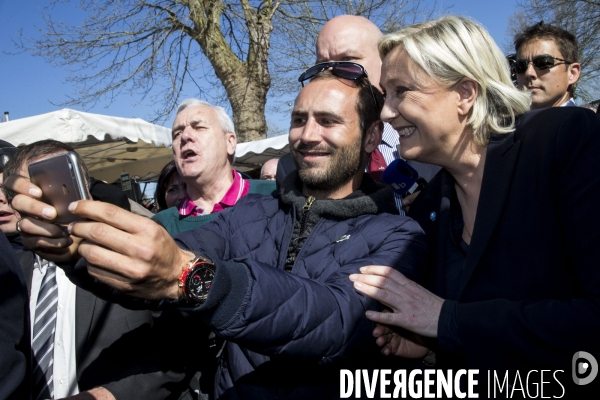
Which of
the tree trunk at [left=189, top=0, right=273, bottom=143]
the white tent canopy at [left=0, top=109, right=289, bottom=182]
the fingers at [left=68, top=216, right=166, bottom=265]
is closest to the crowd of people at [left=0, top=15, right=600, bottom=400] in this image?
the fingers at [left=68, top=216, right=166, bottom=265]

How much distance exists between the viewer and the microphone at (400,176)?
261cm

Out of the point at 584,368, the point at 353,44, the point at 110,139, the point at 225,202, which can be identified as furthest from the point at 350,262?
the point at 110,139

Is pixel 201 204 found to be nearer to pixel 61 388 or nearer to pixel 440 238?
pixel 61 388

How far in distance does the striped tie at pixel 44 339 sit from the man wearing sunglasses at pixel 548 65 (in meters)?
3.65

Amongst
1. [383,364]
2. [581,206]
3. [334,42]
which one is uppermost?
[334,42]

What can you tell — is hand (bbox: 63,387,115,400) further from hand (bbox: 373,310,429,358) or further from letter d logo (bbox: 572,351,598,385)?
letter d logo (bbox: 572,351,598,385)

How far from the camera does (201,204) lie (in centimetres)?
358

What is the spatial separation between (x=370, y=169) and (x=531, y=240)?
1.36 meters

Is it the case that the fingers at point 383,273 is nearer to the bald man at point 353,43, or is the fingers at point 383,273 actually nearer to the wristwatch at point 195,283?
the wristwatch at point 195,283

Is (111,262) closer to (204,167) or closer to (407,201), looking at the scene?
(407,201)

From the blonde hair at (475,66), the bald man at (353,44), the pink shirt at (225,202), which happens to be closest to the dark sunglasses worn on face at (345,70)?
the blonde hair at (475,66)

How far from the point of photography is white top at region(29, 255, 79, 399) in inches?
85.9

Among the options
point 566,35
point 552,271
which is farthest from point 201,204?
point 566,35

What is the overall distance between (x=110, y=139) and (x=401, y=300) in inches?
281
